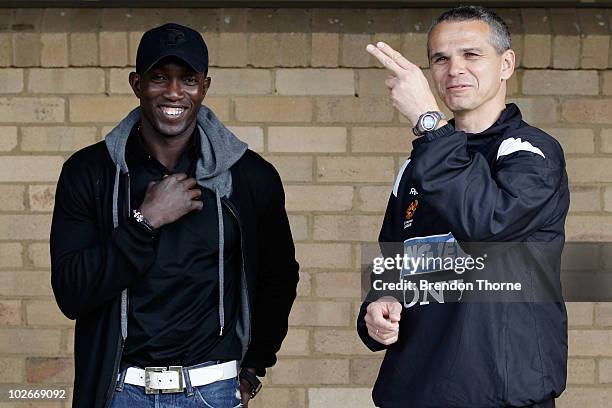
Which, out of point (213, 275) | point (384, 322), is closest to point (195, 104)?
point (213, 275)

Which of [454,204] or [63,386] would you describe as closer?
[454,204]

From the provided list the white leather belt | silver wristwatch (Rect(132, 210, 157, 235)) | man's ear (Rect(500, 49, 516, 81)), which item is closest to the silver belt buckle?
the white leather belt

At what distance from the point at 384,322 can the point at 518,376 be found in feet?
1.20

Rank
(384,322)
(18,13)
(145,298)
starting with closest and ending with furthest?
1. (384,322)
2. (145,298)
3. (18,13)

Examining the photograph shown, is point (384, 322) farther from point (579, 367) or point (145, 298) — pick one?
point (579, 367)

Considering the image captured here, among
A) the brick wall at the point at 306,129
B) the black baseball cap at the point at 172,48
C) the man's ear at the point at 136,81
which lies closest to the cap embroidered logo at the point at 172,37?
the black baseball cap at the point at 172,48

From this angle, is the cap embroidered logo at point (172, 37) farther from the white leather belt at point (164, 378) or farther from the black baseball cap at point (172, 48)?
the white leather belt at point (164, 378)

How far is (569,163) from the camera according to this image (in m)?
4.88

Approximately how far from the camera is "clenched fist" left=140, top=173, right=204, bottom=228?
10.1 feet

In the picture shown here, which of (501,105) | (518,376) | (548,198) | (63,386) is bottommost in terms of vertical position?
(63,386)

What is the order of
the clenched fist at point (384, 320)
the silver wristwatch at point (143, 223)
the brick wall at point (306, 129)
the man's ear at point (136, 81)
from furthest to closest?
the brick wall at point (306, 129)
the man's ear at point (136, 81)
the silver wristwatch at point (143, 223)
the clenched fist at point (384, 320)

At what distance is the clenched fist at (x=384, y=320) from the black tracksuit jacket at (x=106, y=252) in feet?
1.77

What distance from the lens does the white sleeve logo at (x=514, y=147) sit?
2682 mm

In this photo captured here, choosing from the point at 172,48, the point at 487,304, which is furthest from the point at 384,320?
the point at 172,48
